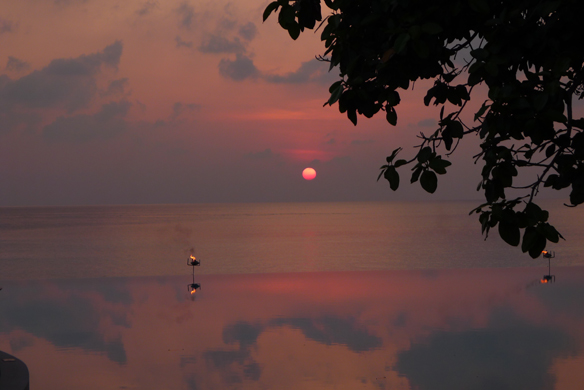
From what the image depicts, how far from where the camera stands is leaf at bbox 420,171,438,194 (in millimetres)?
2968

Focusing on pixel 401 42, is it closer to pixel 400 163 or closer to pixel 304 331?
pixel 400 163

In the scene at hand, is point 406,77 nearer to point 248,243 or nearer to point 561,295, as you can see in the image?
point 561,295

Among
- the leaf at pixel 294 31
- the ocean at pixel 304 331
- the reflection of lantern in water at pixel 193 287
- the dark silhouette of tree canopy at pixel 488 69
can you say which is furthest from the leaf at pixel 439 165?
the reflection of lantern in water at pixel 193 287

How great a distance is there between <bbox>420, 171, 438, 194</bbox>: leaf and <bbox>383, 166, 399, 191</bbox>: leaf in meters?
0.16

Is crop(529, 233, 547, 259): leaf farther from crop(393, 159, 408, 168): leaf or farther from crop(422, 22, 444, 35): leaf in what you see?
crop(422, 22, 444, 35): leaf

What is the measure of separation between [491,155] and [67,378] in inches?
434

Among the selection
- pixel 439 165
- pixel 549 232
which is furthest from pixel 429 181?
pixel 549 232

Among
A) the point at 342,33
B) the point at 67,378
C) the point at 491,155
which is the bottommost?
the point at 67,378

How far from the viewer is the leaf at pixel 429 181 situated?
297 cm

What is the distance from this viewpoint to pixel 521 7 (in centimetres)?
289

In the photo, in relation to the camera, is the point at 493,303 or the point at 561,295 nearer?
the point at 493,303

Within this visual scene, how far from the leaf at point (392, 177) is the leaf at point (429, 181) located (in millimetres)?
156

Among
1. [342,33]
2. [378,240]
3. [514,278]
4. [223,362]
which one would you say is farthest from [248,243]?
[342,33]

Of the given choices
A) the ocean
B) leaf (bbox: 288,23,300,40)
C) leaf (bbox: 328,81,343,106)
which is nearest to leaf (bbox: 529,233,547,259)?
leaf (bbox: 328,81,343,106)
